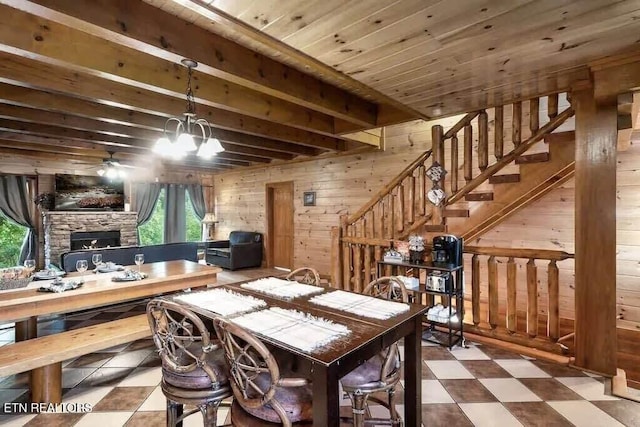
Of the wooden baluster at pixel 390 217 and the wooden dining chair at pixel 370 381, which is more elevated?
the wooden baluster at pixel 390 217

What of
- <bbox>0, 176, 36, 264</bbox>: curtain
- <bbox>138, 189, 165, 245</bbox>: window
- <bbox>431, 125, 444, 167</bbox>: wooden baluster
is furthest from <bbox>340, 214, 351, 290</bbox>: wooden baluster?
<bbox>0, 176, 36, 264</bbox>: curtain

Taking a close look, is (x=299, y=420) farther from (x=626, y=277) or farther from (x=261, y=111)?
(x=626, y=277)

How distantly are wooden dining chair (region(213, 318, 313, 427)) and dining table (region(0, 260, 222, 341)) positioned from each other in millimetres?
1898

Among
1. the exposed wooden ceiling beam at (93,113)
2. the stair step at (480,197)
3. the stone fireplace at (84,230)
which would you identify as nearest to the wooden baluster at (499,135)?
the stair step at (480,197)

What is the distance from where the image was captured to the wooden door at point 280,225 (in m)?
7.29

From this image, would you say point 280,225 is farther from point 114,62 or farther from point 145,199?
point 114,62

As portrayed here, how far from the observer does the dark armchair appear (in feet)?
22.9

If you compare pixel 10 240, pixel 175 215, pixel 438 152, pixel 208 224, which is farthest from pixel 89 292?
pixel 208 224

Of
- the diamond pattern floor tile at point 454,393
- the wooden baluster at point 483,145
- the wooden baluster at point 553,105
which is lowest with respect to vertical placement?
the diamond pattern floor tile at point 454,393

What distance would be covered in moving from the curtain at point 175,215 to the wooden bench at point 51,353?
667 centimetres

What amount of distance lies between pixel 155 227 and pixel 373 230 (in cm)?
673

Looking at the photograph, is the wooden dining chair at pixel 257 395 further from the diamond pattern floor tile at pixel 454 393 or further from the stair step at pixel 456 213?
the stair step at pixel 456 213

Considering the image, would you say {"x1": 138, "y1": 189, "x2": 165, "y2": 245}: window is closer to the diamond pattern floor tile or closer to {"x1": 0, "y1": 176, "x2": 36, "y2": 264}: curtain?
{"x1": 0, "y1": 176, "x2": 36, "y2": 264}: curtain

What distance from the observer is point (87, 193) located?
23.6 feet
